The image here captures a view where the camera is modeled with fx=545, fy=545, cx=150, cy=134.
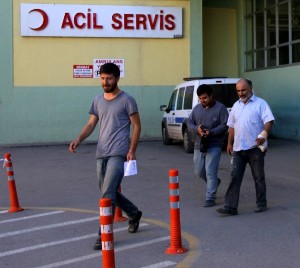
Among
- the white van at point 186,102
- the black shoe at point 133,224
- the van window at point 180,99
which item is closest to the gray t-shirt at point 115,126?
the black shoe at point 133,224

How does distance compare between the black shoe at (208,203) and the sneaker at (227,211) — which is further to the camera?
the black shoe at (208,203)

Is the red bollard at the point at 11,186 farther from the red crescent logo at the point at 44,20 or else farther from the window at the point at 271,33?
the window at the point at 271,33

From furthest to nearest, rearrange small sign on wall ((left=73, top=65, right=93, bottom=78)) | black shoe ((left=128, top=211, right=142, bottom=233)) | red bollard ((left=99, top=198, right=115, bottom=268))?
1. small sign on wall ((left=73, top=65, right=93, bottom=78))
2. black shoe ((left=128, top=211, right=142, bottom=233))
3. red bollard ((left=99, top=198, right=115, bottom=268))

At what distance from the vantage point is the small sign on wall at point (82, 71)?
19.8 metres

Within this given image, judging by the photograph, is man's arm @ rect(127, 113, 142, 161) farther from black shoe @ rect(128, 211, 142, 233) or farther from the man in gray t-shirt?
black shoe @ rect(128, 211, 142, 233)

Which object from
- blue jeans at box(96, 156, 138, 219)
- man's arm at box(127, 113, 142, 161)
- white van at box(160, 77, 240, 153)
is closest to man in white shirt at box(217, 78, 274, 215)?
man's arm at box(127, 113, 142, 161)

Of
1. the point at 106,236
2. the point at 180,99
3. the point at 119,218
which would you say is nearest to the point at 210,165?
the point at 119,218

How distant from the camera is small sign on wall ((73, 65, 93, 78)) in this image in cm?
1983

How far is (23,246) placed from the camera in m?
6.30

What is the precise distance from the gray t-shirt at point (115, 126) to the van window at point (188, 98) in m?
9.26

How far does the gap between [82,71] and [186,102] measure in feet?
18.2

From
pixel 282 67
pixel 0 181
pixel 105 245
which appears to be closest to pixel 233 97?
pixel 282 67

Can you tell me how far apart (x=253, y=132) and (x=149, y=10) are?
44.9 ft

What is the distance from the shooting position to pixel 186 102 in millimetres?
15789
